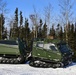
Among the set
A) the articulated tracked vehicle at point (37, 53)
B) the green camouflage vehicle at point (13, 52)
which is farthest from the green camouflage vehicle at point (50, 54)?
the green camouflage vehicle at point (13, 52)

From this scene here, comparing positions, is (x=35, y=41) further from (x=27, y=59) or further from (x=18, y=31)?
(x=18, y=31)

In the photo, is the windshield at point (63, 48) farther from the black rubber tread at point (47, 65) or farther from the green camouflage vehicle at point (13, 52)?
the green camouflage vehicle at point (13, 52)

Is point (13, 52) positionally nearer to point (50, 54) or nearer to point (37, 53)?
point (37, 53)

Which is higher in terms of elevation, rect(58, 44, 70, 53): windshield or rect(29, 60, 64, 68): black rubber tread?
rect(58, 44, 70, 53): windshield

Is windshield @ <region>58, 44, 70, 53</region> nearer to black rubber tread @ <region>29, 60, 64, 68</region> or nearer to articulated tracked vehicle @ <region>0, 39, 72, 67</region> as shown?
articulated tracked vehicle @ <region>0, 39, 72, 67</region>

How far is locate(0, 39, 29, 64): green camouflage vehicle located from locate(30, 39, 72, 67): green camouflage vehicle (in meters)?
0.92

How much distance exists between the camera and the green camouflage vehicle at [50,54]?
17.2 metres

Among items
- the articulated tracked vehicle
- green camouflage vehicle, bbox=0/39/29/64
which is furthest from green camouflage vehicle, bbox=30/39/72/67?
green camouflage vehicle, bbox=0/39/29/64

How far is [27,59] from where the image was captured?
18594 mm

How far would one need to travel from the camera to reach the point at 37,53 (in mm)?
17781

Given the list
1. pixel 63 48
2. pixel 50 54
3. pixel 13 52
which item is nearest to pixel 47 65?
pixel 50 54

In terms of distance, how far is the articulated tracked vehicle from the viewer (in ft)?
56.7

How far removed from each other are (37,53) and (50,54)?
0.98 meters

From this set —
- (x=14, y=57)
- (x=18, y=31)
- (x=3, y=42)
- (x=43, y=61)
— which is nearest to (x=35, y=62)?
(x=43, y=61)
